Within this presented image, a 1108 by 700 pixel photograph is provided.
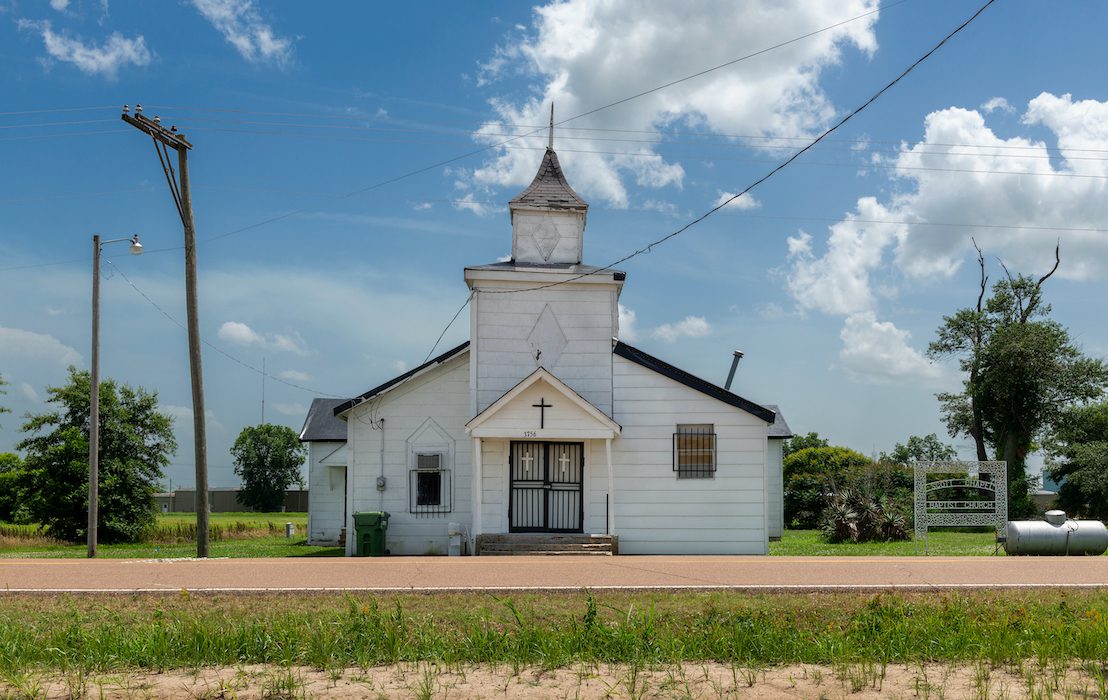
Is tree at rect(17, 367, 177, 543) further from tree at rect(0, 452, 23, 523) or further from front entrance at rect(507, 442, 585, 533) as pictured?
front entrance at rect(507, 442, 585, 533)

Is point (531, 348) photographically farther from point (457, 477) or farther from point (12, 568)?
point (12, 568)

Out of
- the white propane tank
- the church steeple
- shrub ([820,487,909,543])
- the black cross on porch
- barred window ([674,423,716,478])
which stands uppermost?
the church steeple

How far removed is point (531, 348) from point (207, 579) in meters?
10.5

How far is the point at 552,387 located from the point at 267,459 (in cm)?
8253

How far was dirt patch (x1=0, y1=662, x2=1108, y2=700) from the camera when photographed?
759 centimetres

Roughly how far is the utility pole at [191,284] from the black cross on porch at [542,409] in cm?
709

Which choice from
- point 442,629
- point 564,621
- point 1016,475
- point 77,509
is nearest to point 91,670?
point 442,629

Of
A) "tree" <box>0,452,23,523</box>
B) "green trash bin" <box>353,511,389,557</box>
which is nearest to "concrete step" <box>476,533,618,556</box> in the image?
"green trash bin" <box>353,511,389,557</box>

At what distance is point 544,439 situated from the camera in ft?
71.9

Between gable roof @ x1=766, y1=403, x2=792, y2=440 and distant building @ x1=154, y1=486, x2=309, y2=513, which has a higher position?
gable roof @ x1=766, y1=403, x2=792, y2=440

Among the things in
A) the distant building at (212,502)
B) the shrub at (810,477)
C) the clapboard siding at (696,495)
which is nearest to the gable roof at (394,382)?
the clapboard siding at (696,495)

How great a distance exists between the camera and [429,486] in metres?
23.1

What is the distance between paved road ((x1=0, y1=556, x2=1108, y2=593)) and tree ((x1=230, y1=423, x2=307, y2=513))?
266ft

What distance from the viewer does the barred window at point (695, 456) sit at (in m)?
22.2
